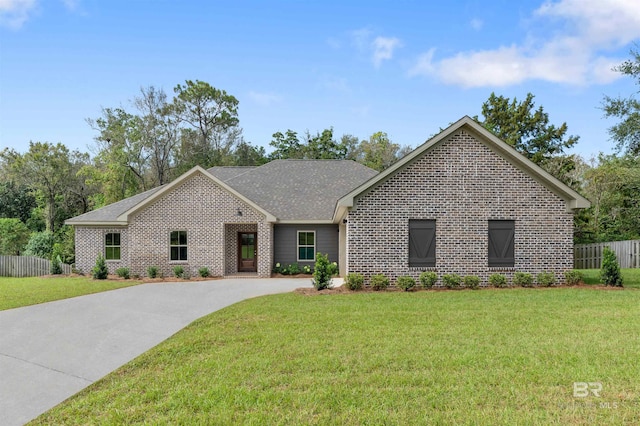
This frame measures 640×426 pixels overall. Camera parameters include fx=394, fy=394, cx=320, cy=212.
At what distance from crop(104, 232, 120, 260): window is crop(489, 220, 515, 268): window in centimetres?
1771

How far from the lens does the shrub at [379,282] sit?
44.1 ft

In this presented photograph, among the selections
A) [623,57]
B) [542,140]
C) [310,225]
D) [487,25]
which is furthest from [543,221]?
[542,140]

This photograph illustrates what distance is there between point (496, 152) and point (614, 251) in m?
11.5

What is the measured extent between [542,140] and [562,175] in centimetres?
334

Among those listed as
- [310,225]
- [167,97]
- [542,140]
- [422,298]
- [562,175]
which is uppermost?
[167,97]

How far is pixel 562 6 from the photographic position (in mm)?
15258

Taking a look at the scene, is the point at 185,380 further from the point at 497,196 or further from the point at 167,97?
the point at 167,97

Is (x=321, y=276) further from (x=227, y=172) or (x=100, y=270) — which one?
(x=227, y=172)

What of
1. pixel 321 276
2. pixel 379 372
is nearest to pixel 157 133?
pixel 321 276

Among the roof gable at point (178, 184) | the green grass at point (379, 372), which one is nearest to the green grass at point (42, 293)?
the roof gable at point (178, 184)

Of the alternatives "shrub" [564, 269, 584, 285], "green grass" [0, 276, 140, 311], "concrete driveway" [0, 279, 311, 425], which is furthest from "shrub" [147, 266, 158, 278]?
"shrub" [564, 269, 584, 285]

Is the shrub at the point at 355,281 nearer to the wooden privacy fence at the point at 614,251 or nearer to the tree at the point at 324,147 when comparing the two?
the wooden privacy fence at the point at 614,251

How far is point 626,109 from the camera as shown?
23375mm

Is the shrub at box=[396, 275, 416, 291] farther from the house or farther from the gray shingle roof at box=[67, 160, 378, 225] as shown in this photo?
the gray shingle roof at box=[67, 160, 378, 225]
